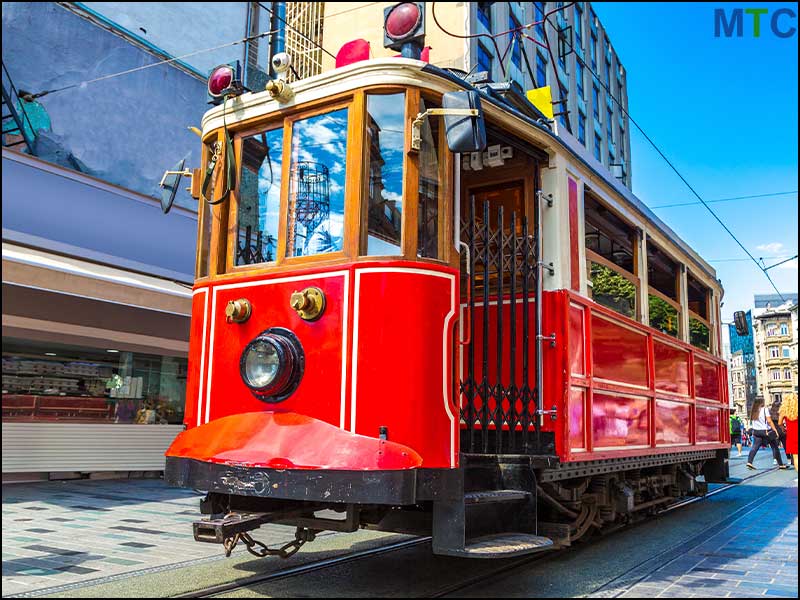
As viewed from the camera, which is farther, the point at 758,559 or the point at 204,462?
the point at 758,559

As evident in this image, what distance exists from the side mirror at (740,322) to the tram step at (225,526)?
33.0ft

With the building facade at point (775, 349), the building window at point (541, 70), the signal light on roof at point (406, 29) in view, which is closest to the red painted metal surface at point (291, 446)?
the signal light on roof at point (406, 29)

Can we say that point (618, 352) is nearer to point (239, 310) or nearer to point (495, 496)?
point (495, 496)

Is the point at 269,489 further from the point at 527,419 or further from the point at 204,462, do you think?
the point at 527,419

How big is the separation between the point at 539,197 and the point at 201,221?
2507 mm

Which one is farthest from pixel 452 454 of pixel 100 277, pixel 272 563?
pixel 100 277

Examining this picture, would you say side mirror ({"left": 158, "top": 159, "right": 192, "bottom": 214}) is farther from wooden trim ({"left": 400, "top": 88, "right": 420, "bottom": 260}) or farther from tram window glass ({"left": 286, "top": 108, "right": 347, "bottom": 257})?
wooden trim ({"left": 400, "top": 88, "right": 420, "bottom": 260})

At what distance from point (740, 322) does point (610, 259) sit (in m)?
6.59

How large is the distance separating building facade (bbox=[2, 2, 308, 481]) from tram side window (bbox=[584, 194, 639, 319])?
496 centimetres

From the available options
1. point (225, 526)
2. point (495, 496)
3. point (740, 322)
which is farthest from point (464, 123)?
point (740, 322)

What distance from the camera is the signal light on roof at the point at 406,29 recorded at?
4914mm

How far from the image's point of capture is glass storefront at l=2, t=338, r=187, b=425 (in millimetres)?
9969

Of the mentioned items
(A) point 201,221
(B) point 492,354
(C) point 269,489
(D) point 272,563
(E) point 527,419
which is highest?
(A) point 201,221

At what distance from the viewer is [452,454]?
4.34 metres
